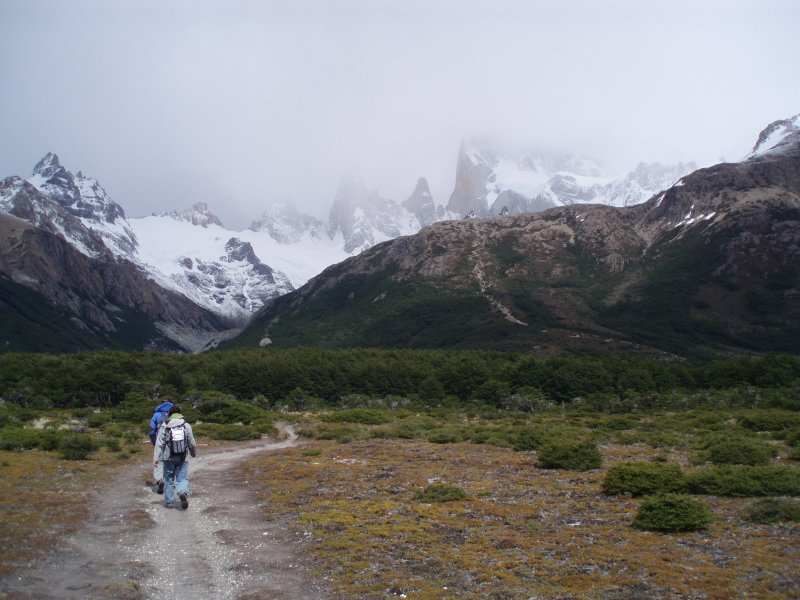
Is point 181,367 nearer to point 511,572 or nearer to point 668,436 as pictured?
point 668,436

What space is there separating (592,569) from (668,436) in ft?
89.6

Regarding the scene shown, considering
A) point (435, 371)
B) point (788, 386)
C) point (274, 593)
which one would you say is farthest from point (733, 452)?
point (435, 371)

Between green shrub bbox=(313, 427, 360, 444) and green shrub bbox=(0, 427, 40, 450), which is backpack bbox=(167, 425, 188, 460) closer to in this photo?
green shrub bbox=(0, 427, 40, 450)

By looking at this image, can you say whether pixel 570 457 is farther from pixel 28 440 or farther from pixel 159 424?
pixel 28 440

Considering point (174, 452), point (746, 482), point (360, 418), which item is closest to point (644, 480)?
point (746, 482)

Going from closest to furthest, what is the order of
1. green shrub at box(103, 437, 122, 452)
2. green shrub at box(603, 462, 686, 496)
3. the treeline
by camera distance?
green shrub at box(603, 462, 686, 496), green shrub at box(103, 437, 122, 452), the treeline

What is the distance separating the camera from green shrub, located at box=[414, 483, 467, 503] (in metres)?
22.2

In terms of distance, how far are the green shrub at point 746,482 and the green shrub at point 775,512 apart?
2.18 meters

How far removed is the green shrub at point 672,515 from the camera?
17500 millimetres

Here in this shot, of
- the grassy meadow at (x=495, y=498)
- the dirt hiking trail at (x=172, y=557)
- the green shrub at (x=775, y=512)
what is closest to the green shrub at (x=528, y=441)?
the grassy meadow at (x=495, y=498)

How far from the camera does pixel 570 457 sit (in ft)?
96.2

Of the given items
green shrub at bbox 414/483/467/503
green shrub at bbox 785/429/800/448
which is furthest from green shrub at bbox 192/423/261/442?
green shrub at bbox 785/429/800/448

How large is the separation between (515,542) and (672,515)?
473 cm

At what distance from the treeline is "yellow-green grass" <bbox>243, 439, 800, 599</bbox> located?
181 feet
